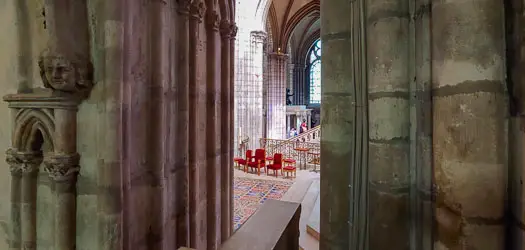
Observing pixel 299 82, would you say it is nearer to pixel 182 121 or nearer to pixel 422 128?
pixel 182 121

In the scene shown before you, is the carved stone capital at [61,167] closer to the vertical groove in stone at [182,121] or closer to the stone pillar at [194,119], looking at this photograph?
the vertical groove in stone at [182,121]

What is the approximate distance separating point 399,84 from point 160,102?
2092 mm

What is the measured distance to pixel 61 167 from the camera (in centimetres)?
242

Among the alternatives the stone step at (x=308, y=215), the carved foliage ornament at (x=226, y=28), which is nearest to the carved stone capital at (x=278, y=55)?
the stone step at (x=308, y=215)

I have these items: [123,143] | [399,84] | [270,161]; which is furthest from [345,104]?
[270,161]

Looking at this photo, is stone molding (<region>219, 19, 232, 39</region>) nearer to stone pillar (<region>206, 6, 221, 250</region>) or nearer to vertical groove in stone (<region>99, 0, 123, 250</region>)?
stone pillar (<region>206, 6, 221, 250</region>)

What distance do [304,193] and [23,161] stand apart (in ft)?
21.8

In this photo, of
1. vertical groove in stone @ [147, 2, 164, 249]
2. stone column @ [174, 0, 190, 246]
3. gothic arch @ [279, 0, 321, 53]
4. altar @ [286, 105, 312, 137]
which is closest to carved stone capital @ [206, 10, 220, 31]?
stone column @ [174, 0, 190, 246]

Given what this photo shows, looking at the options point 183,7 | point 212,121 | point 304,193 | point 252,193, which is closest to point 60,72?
point 183,7

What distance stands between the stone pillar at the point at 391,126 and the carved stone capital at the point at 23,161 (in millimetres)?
2534

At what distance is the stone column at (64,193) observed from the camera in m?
2.42

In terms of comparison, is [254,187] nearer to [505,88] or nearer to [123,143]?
[123,143]

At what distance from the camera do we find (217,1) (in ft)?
14.3

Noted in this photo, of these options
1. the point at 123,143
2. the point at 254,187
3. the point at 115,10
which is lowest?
the point at 254,187
